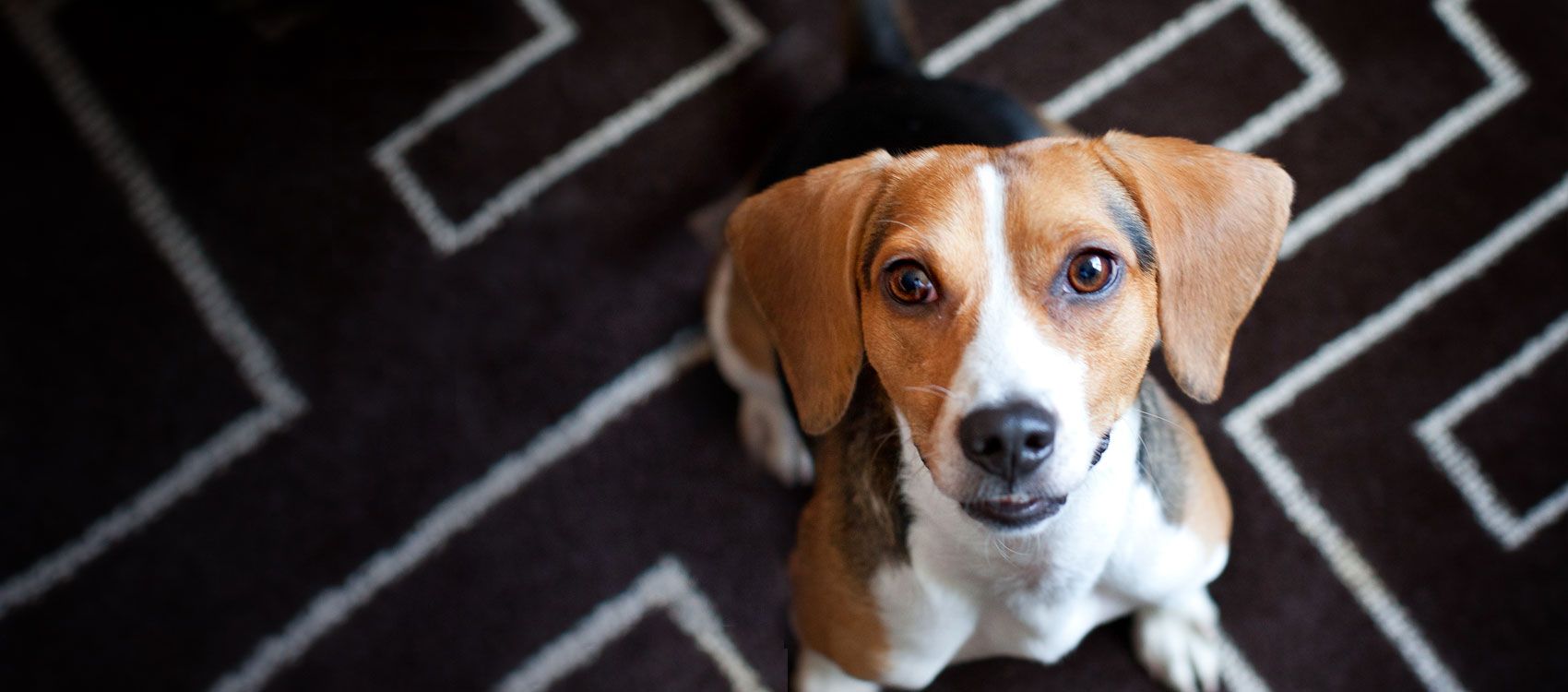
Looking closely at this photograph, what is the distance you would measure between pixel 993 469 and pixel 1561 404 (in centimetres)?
203

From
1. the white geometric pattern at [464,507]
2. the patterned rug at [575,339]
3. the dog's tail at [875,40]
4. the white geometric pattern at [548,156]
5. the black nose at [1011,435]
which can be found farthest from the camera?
the white geometric pattern at [548,156]

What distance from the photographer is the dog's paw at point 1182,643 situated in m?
2.46

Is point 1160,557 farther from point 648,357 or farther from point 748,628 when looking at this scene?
point 648,357

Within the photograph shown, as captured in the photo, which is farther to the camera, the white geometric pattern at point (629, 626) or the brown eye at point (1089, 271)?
the white geometric pattern at point (629, 626)

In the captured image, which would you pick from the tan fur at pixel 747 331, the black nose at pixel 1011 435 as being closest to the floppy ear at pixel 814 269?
the black nose at pixel 1011 435

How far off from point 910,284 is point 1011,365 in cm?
20

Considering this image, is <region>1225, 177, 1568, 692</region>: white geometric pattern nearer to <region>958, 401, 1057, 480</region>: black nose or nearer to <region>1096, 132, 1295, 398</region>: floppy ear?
<region>1096, 132, 1295, 398</region>: floppy ear

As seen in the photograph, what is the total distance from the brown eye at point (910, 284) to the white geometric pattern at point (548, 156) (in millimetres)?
1773

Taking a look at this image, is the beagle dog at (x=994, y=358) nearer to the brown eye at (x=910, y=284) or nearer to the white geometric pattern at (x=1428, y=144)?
the brown eye at (x=910, y=284)

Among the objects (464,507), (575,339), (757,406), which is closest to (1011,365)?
(757,406)

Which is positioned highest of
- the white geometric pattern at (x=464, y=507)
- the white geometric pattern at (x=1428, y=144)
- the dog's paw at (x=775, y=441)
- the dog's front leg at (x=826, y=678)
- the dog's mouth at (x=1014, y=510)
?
the white geometric pattern at (x=464, y=507)

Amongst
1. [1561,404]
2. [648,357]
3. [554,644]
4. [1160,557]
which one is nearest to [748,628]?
[554,644]

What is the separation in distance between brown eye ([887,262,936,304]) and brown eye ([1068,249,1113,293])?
0.19 m

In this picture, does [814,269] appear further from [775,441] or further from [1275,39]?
[1275,39]
